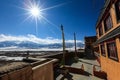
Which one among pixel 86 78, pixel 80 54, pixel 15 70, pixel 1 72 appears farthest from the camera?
pixel 80 54

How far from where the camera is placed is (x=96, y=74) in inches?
578

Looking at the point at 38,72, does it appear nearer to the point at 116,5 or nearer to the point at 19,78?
the point at 19,78

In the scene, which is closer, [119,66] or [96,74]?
[119,66]

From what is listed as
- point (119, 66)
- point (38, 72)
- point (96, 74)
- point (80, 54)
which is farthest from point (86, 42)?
point (38, 72)

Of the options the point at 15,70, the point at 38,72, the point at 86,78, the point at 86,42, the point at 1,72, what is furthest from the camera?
the point at 86,42

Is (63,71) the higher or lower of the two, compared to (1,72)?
lower

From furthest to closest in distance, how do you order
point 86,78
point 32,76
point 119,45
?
point 86,78
point 119,45
point 32,76

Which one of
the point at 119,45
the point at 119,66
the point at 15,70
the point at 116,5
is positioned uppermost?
the point at 116,5

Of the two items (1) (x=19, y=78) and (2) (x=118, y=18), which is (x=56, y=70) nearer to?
(2) (x=118, y=18)

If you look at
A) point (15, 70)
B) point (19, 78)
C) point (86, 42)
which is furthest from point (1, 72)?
point (86, 42)

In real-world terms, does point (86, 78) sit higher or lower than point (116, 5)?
lower

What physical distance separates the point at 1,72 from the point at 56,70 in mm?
13450

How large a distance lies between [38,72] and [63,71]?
11.5 meters

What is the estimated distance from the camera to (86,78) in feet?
46.5
